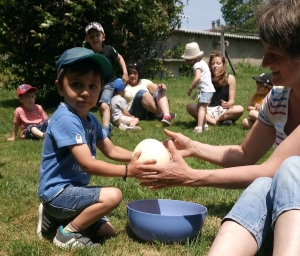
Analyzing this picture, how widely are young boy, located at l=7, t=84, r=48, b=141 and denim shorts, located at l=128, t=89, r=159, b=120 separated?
1784 millimetres

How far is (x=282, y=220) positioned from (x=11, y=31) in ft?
31.5

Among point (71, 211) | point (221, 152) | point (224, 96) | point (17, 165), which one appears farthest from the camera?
point (224, 96)

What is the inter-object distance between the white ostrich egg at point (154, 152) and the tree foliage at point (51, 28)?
764 cm

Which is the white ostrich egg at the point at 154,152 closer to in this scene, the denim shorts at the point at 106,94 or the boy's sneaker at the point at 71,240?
the boy's sneaker at the point at 71,240

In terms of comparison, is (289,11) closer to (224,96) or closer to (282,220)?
(282,220)

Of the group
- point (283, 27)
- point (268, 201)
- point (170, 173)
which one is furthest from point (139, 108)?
point (268, 201)

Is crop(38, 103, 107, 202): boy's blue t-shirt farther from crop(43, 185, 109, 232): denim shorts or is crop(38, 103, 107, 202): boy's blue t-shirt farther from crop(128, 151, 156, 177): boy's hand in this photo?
crop(128, 151, 156, 177): boy's hand

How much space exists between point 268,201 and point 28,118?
5.93m

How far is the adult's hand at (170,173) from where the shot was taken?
283cm

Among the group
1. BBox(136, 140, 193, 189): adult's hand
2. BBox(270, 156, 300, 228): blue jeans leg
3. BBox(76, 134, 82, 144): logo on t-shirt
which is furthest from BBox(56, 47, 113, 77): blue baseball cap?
BBox(270, 156, 300, 228): blue jeans leg

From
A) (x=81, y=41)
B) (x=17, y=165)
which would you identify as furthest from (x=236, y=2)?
(x=17, y=165)

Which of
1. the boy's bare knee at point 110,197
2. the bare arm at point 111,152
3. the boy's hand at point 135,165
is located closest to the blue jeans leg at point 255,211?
the boy's hand at point 135,165

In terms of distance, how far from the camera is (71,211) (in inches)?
122

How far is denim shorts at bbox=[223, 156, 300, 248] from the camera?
2.31 m
